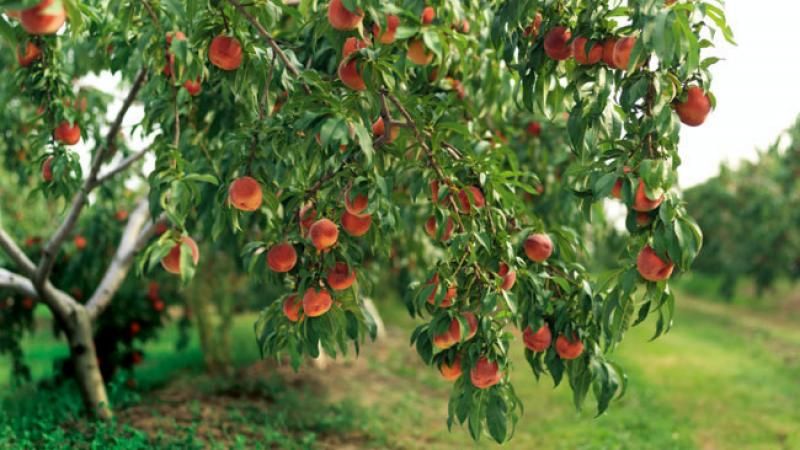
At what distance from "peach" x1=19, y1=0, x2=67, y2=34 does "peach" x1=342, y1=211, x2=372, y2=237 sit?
45.0 inches

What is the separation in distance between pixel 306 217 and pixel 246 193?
319 mm

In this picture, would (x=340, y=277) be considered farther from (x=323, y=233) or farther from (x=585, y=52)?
(x=585, y=52)

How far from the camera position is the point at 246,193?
102 inches

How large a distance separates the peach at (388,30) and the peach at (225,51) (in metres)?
0.49

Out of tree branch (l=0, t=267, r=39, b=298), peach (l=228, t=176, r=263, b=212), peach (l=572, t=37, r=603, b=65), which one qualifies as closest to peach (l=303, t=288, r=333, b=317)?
peach (l=228, t=176, r=263, b=212)

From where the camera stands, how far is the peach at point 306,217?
2.86 meters

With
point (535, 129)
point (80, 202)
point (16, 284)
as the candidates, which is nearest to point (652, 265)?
point (535, 129)

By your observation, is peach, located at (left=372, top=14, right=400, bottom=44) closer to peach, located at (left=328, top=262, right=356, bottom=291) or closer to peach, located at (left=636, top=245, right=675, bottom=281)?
peach, located at (left=328, top=262, right=356, bottom=291)

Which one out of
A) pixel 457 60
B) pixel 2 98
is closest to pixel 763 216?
pixel 457 60

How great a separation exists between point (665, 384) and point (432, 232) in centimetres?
641

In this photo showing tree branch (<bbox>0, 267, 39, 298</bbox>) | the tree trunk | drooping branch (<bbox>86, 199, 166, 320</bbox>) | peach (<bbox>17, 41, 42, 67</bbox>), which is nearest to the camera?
peach (<bbox>17, 41, 42, 67</bbox>)

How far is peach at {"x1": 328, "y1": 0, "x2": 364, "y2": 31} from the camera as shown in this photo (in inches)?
90.9

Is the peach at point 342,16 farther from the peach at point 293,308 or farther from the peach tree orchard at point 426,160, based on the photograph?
the peach at point 293,308

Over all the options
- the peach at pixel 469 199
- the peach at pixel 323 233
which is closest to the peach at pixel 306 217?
the peach at pixel 323 233
